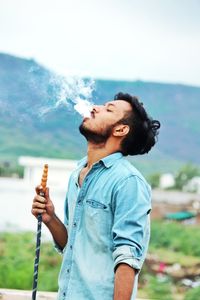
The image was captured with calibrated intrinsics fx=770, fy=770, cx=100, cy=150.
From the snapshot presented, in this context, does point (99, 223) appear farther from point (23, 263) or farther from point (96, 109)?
point (23, 263)

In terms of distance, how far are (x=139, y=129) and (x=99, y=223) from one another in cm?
32

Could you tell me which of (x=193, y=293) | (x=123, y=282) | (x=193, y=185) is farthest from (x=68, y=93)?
(x=193, y=185)

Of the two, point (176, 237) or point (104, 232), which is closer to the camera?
point (104, 232)

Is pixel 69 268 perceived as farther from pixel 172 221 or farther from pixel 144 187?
pixel 172 221

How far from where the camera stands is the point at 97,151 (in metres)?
2.20

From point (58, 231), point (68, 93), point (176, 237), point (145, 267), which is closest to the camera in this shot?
point (58, 231)

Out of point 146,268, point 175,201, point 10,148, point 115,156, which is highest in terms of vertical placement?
point 115,156

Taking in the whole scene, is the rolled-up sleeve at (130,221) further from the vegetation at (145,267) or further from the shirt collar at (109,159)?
the vegetation at (145,267)

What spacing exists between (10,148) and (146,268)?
4.44 feet

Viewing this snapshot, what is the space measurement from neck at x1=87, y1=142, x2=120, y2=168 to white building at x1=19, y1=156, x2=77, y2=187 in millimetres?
3352

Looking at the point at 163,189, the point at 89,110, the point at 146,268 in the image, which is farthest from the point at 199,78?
the point at 89,110

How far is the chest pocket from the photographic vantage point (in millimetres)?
2053

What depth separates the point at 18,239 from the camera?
5711 millimetres

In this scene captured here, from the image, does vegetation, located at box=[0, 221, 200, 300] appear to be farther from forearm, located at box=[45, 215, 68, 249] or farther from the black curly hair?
the black curly hair
